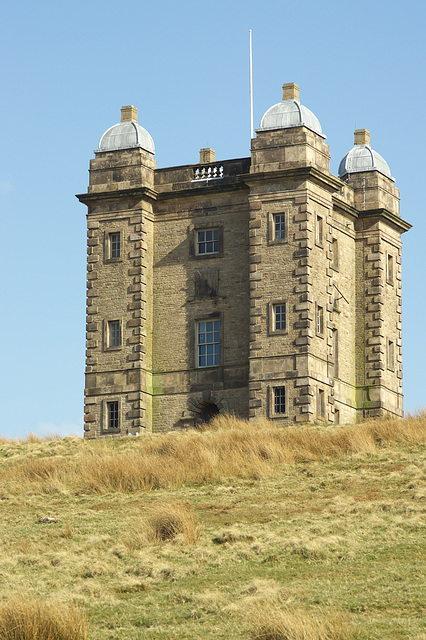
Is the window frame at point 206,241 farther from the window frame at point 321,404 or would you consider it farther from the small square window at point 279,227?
the window frame at point 321,404

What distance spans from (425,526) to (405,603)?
209 inches

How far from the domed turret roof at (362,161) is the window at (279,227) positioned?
690 centimetres

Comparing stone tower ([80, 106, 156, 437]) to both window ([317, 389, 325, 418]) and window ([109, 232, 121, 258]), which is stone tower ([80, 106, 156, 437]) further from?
window ([317, 389, 325, 418])

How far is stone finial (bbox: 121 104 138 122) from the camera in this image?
165 ft

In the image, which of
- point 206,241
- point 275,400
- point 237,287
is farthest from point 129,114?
point 275,400

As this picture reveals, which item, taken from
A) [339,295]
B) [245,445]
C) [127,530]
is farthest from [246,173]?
[127,530]

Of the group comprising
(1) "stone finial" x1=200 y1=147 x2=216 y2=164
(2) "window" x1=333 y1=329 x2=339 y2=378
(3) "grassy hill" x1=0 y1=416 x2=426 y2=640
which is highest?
(1) "stone finial" x1=200 y1=147 x2=216 y2=164

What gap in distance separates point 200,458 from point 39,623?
15.5 m

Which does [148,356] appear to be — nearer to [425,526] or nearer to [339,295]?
[339,295]

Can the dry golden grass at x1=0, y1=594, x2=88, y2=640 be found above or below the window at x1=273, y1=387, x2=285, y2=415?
below

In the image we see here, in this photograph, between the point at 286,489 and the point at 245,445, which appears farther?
the point at 245,445

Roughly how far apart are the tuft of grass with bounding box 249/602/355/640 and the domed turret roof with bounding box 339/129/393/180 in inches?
1364

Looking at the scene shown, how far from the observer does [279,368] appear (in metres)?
44.1


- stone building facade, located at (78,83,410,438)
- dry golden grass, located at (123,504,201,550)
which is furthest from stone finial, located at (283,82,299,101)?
dry golden grass, located at (123,504,201,550)
